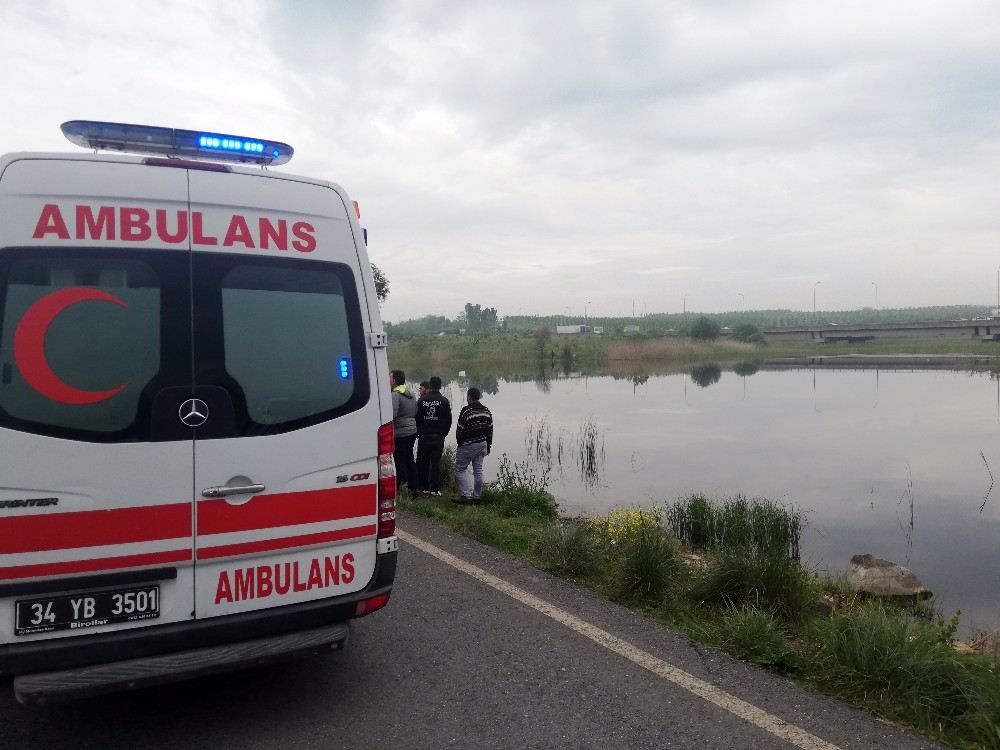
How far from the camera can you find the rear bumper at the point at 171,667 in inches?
126

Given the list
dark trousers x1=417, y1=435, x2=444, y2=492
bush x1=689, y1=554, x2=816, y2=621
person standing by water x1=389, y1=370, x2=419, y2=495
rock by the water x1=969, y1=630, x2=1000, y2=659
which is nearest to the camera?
rock by the water x1=969, y1=630, x2=1000, y2=659

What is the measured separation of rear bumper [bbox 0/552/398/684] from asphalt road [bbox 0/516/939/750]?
49 centimetres

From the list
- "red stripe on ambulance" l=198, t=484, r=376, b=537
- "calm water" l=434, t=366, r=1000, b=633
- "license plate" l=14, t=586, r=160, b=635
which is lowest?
"calm water" l=434, t=366, r=1000, b=633

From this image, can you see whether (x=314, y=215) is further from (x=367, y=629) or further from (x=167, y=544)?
(x=367, y=629)

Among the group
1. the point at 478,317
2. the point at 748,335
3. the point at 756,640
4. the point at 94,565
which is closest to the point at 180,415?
the point at 94,565

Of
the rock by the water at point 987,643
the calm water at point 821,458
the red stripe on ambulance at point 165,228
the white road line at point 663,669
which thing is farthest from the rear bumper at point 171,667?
Answer: the calm water at point 821,458

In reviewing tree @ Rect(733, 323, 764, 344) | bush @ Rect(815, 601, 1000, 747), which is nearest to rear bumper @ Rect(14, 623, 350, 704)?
bush @ Rect(815, 601, 1000, 747)

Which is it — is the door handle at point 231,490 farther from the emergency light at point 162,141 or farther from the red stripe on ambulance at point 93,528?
the emergency light at point 162,141

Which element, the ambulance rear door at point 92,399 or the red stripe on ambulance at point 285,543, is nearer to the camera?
the ambulance rear door at point 92,399

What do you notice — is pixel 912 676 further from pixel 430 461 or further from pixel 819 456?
pixel 819 456

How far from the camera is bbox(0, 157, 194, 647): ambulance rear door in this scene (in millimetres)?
3217

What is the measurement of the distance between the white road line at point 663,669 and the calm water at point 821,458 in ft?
15.2

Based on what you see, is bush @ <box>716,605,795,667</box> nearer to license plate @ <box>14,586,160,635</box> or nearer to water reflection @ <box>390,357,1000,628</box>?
license plate @ <box>14,586,160,635</box>

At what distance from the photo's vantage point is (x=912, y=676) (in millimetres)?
4020
